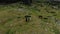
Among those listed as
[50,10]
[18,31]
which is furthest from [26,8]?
[18,31]

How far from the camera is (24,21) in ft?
46.5

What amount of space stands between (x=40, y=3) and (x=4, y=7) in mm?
A: 5212

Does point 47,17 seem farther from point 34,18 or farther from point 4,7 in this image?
point 4,7

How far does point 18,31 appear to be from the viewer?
12.4 m

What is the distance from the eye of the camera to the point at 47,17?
15914mm

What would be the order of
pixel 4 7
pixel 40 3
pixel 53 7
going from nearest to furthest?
pixel 4 7
pixel 53 7
pixel 40 3

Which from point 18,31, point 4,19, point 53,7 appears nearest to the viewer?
point 18,31

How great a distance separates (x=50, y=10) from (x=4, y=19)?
21.2ft

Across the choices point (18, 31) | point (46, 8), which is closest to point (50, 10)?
point (46, 8)

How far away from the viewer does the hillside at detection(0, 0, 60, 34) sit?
12.7 m

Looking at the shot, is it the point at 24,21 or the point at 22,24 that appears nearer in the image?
the point at 22,24

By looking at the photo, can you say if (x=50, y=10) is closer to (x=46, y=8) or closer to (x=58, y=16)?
(x=46, y=8)

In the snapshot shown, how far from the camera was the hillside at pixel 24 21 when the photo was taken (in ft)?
41.6

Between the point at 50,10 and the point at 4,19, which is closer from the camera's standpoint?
the point at 4,19
